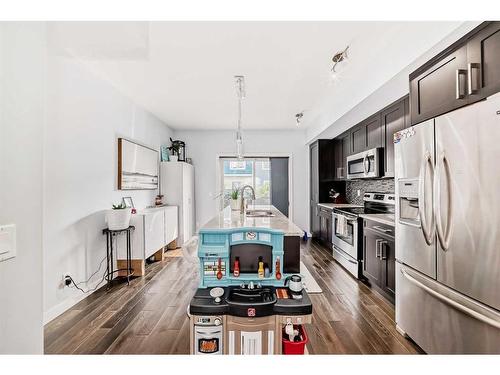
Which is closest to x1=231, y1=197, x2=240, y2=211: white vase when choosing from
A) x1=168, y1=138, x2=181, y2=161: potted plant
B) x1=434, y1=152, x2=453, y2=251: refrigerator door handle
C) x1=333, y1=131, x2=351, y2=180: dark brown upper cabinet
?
x1=434, y1=152, x2=453, y2=251: refrigerator door handle

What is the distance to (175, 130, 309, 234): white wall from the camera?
6418 millimetres

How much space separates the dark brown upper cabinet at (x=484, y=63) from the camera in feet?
4.54

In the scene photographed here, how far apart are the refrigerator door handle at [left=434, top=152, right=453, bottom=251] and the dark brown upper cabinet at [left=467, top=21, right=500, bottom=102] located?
39cm

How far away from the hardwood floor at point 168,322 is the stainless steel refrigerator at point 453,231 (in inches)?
15.0

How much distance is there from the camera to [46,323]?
2.40 metres

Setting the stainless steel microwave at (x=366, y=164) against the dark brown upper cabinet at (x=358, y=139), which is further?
the dark brown upper cabinet at (x=358, y=139)

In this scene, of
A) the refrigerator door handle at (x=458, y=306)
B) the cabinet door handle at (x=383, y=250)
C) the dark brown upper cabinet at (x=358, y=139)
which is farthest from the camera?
the dark brown upper cabinet at (x=358, y=139)

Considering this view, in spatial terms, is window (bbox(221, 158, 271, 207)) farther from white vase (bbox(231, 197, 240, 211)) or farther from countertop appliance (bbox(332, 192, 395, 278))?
white vase (bbox(231, 197, 240, 211))

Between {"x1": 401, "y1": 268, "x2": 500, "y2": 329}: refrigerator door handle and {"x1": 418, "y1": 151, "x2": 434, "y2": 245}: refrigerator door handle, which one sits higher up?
{"x1": 418, "y1": 151, "x2": 434, "y2": 245}: refrigerator door handle

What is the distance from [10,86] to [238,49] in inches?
85.8

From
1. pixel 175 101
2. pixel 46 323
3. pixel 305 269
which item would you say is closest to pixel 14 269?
pixel 46 323

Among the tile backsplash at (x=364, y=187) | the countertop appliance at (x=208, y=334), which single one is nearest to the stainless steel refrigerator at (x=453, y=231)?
the countertop appliance at (x=208, y=334)

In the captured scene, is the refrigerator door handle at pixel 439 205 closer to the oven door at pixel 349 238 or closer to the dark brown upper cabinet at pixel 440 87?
the dark brown upper cabinet at pixel 440 87

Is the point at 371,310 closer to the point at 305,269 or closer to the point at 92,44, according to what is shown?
the point at 305,269
